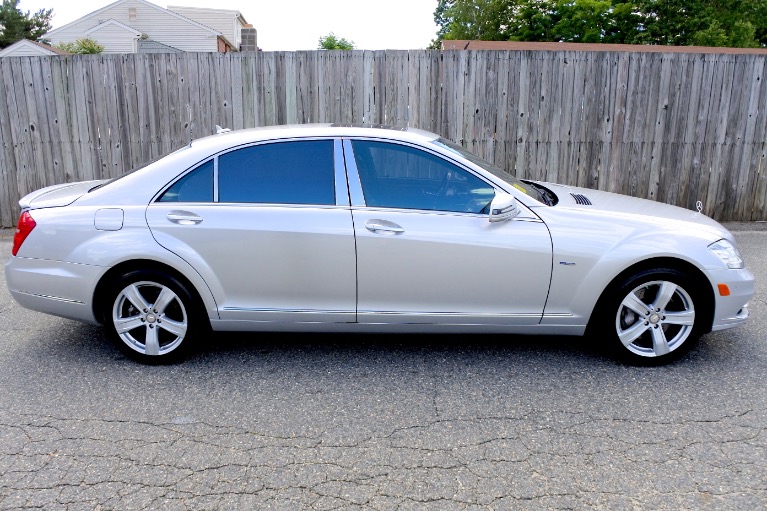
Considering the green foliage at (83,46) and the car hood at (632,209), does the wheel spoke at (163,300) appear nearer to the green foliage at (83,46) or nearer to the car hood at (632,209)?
the car hood at (632,209)

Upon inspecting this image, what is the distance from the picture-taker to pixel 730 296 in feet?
13.6

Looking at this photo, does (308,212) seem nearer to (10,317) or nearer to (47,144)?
(10,317)

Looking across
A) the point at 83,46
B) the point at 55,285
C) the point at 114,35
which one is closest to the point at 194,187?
the point at 55,285

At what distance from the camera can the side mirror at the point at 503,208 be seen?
4.03 meters

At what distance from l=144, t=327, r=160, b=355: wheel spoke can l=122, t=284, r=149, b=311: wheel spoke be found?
0.53 ft

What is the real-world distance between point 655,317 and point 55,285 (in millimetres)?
4056

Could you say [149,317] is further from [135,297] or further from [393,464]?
[393,464]

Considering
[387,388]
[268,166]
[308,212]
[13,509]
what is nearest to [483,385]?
[387,388]

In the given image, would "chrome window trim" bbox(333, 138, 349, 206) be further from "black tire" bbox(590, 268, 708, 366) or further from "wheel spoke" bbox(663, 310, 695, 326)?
"wheel spoke" bbox(663, 310, 695, 326)

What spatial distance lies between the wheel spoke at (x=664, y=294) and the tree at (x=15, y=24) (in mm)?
60063

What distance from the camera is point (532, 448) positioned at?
3293 mm

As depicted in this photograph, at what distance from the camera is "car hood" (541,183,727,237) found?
4.26 meters

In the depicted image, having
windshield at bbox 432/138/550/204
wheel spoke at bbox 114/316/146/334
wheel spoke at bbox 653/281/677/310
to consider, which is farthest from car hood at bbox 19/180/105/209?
wheel spoke at bbox 653/281/677/310

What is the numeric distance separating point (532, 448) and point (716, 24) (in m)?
36.6
